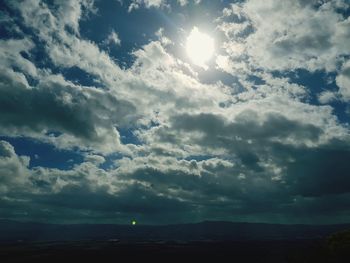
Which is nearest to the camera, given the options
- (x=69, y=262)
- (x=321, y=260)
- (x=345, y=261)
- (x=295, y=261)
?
(x=345, y=261)

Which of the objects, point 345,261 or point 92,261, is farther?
point 92,261

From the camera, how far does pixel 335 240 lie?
94312 mm

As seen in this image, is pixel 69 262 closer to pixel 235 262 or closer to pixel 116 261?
pixel 116 261

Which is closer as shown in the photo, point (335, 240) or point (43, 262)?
point (335, 240)

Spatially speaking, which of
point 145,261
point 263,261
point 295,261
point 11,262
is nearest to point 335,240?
point 295,261

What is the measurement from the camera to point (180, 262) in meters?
161

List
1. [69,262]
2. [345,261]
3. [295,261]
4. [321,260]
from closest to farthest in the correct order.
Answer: [345,261], [321,260], [295,261], [69,262]

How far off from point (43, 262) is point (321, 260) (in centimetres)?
12051

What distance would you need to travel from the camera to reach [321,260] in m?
92.4

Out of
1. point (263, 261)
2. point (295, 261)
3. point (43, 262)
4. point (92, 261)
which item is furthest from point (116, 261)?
point (295, 261)

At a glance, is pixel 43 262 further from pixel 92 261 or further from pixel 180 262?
pixel 180 262

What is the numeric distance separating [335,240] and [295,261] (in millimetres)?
13000

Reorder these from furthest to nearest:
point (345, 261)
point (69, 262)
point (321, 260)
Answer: point (69, 262)
point (321, 260)
point (345, 261)

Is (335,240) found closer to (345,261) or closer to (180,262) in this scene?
(345,261)
